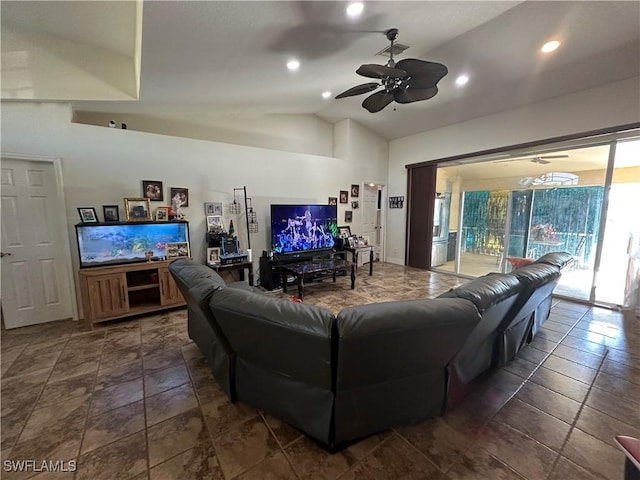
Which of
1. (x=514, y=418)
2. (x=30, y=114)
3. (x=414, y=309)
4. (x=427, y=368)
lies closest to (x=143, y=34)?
(x=30, y=114)

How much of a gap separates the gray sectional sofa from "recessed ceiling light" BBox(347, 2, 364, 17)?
239 cm

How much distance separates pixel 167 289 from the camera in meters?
3.41

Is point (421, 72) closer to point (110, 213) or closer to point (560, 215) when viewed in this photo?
point (560, 215)

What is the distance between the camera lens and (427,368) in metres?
1.53

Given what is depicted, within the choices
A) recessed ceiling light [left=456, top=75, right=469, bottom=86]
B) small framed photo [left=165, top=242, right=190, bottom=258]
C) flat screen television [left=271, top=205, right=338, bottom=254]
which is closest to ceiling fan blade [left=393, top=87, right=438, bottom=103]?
recessed ceiling light [left=456, top=75, right=469, bottom=86]

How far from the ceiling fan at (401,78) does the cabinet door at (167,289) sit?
3148 mm

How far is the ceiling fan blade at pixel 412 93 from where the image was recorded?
8.87ft

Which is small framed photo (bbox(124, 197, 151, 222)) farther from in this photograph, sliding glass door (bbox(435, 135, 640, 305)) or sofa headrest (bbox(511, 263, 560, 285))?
sliding glass door (bbox(435, 135, 640, 305))

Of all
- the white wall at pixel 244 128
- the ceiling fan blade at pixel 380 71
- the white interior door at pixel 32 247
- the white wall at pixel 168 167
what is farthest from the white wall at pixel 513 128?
the white interior door at pixel 32 247

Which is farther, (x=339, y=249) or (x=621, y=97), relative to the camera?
(x=339, y=249)

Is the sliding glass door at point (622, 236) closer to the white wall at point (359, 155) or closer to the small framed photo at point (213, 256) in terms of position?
the white wall at point (359, 155)

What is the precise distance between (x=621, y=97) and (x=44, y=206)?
7331mm

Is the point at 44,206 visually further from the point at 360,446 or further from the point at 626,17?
the point at 626,17

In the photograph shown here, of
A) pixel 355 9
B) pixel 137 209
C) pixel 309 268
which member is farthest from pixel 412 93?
pixel 137 209
